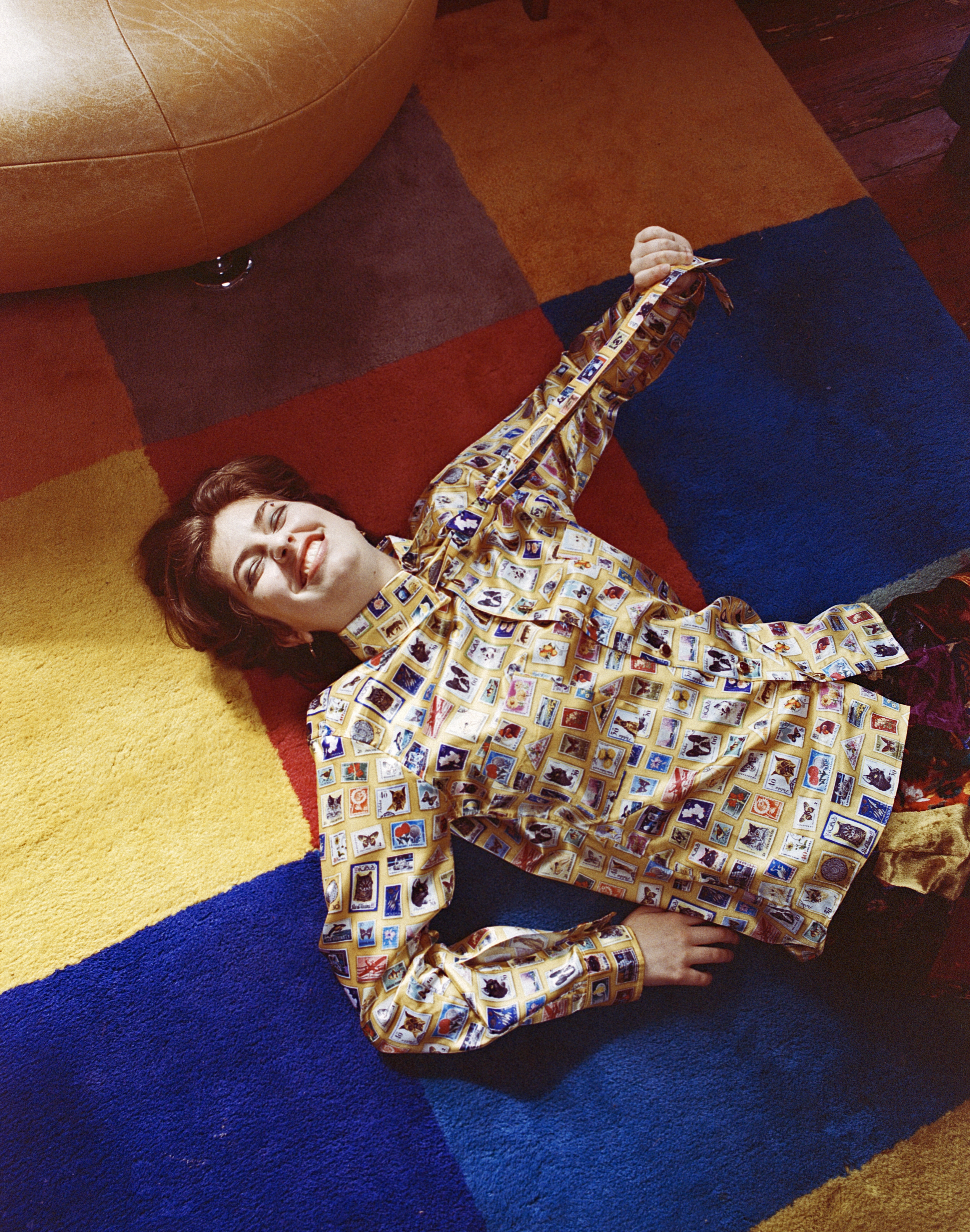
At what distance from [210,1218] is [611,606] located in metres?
1.01

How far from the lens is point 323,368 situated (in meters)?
1.45

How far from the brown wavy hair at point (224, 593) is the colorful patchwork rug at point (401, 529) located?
42mm

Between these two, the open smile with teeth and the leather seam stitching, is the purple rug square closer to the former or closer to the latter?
the leather seam stitching

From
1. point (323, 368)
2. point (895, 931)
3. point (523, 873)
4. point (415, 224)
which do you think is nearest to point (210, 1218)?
point (523, 873)

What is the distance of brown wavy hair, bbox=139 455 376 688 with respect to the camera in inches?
49.1

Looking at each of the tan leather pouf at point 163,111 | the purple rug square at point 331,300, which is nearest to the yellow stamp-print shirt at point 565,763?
the purple rug square at point 331,300

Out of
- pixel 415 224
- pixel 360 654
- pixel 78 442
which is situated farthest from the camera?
pixel 415 224

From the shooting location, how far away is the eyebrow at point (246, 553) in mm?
1133

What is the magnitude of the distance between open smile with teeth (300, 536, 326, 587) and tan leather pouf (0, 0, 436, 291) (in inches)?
21.2

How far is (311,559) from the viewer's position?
1130 millimetres

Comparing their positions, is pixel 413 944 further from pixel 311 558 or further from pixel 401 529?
pixel 401 529

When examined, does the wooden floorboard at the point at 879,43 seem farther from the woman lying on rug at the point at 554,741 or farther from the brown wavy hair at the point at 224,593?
the brown wavy hair at the point at 224,593

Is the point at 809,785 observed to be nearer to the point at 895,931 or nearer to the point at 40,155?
the point at 895,931

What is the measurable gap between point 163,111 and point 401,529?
687 mm
